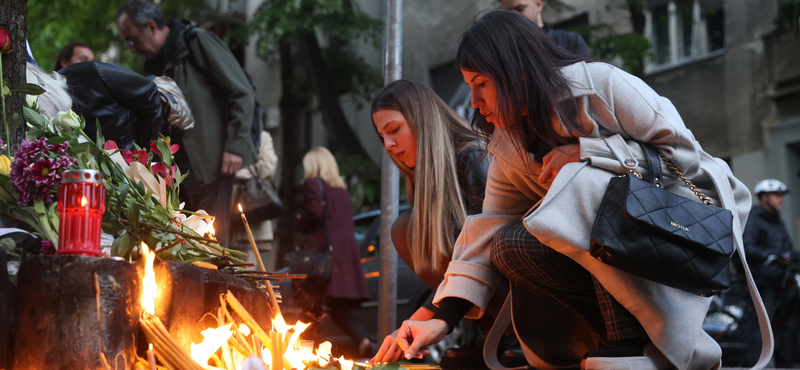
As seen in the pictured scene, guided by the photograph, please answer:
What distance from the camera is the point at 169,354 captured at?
59.3 inches

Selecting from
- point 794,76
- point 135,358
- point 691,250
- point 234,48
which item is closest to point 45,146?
point 135,358

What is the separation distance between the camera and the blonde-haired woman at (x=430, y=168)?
286 cm

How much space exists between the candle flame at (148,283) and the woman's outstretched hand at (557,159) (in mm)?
1127

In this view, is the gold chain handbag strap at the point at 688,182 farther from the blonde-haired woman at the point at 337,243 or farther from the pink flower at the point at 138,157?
the blonde-haired woman at the point at 337,243

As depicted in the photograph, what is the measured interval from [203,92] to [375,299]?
100 inches

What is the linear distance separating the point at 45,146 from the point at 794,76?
9806 mm

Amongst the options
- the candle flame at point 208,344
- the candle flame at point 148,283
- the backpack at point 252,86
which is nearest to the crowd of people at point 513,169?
the backpack at point 252,86

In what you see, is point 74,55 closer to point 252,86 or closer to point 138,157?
point 252,86

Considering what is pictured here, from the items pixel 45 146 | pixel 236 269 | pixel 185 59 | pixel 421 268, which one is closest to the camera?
pixel 45 146

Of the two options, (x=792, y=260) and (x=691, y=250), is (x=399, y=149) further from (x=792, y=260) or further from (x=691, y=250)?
(x=792, y=260)

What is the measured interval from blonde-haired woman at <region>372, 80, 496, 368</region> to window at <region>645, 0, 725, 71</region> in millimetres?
8072

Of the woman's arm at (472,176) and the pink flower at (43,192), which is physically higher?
the woman's arm at (472,176)

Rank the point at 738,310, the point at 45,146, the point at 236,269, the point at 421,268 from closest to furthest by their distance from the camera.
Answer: the point at 45,146 < the point at 236,269 < the point at 421,268 < the point at 738,310

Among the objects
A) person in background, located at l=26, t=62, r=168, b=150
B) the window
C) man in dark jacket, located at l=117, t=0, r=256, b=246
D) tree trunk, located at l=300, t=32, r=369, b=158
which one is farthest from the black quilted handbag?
the window
